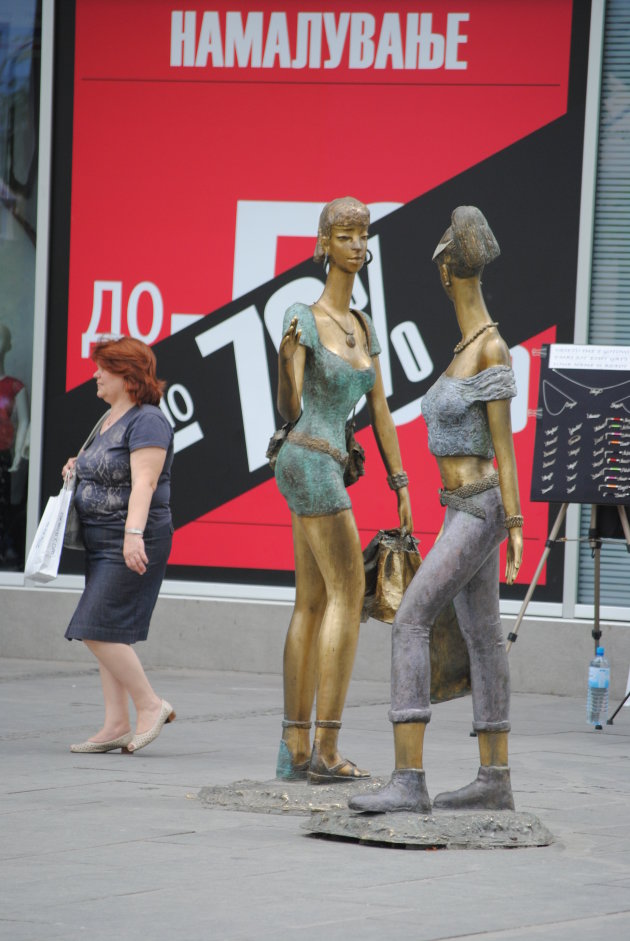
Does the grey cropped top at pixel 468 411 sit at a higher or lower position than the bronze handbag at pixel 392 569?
higher

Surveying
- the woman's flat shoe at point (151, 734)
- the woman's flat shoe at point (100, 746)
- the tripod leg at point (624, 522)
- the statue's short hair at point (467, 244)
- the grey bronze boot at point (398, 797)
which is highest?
the statue's short hair at point (467, 244)

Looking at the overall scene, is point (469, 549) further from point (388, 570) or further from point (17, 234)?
point (17, 234)

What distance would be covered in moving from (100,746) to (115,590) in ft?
2.40

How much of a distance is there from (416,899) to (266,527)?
6.76m

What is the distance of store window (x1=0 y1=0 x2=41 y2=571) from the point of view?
1246 centimetres

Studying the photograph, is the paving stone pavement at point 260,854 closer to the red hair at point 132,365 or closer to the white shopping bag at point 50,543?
the white shopping bag at point 50,543

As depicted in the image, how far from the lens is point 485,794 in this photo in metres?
6.47

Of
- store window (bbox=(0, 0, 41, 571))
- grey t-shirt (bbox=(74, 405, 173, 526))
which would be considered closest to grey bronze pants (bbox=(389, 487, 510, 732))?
grey t-shirt (bbox=(74, 405, 173, 526))

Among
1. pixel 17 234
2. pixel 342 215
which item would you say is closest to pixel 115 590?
pixel 342 215

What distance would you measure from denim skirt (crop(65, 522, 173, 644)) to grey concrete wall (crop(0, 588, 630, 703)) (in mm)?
3258

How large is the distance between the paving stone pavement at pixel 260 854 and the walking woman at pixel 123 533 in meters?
0.28

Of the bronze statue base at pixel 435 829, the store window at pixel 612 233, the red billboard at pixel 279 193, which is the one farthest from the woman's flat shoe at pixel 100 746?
the store window at pixel 612 233

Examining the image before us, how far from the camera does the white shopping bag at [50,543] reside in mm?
8320

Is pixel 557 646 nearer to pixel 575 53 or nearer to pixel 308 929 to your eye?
pixel 575 53
